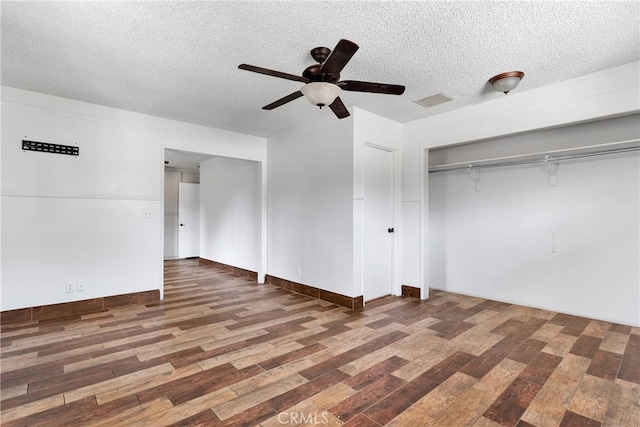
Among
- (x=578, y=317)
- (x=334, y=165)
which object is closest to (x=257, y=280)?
(x=334, y=165)

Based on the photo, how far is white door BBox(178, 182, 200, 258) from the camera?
27.3ft

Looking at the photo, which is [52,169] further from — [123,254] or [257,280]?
[257,280]

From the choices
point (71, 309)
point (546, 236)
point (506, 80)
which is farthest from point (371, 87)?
point (71, 309)

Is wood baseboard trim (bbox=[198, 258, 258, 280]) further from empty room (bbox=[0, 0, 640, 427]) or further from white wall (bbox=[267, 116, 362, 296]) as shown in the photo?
white wall (bbox=[267, 116, 362, 296])

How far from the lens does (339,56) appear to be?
2018 millimetres

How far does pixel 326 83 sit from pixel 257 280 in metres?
3.98

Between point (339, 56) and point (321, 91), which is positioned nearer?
point (339, 56)

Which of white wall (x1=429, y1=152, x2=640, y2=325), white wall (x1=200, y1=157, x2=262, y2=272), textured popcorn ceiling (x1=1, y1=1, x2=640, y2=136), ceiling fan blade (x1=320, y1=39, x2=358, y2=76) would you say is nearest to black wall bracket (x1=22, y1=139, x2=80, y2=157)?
textured popcorn ceiling (x1=1, y1=1, x2=640, y2=136)

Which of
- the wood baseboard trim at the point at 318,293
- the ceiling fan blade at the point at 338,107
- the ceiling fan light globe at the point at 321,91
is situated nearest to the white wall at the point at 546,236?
the wood baseboard trim at the point at 318,293

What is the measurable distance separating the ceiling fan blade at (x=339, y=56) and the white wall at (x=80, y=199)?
10.2ft

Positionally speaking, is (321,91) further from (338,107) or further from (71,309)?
(71,309)

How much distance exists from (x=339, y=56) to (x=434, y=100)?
2107 mm

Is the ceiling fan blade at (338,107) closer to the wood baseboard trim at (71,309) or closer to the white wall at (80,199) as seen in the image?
the white wall at (80,199)

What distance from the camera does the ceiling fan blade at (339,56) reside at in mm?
1867
